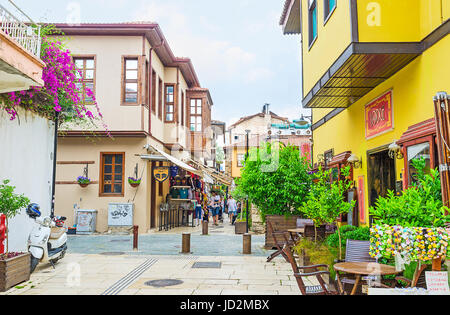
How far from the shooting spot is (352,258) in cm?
611

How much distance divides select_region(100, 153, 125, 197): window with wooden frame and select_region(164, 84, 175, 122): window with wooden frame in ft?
13.9

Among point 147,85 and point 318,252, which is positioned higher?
point 147,85

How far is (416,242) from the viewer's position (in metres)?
3.82

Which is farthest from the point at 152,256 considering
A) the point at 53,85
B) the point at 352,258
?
the point at 352,258

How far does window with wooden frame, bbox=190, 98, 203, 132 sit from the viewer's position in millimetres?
24047

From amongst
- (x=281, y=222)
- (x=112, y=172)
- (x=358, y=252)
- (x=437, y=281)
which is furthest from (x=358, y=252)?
(x=112, y=172)

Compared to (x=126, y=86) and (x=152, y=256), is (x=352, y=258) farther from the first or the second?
(x=126, y=86)

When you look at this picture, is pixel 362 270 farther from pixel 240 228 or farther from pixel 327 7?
pixel 240 228

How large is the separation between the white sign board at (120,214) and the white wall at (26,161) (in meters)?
5.41

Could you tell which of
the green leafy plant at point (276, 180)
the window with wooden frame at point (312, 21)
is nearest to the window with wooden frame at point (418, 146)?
the green leafy plant at point (276, 180)

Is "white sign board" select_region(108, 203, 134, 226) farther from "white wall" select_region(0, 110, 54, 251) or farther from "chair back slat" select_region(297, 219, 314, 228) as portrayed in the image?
"chair back slat" select_region(297, 219, 314, 228)

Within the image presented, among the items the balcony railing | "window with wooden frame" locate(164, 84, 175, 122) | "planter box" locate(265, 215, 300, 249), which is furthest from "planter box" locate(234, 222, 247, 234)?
the balcony railing

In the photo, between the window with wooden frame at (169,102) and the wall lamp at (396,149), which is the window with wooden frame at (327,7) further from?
the window with wooden frame at (169,102)

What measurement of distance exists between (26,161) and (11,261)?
337 centimetres
